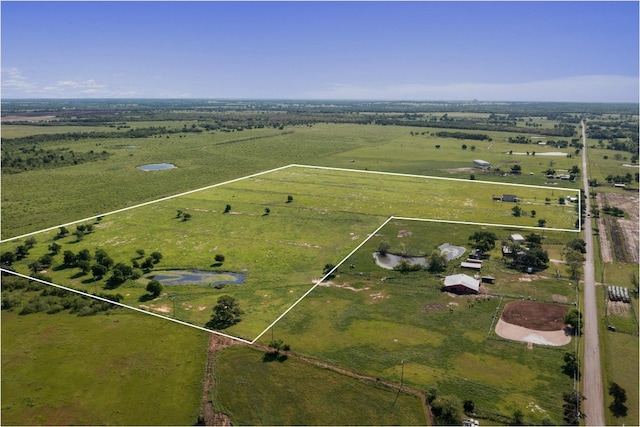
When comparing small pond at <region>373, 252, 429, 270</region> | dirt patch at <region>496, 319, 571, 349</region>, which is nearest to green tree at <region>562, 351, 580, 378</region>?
dirt patch at <region>496, 319, 571, 349</region>

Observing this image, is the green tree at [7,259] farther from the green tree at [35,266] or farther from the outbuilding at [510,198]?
the outbuilding at [510,198]

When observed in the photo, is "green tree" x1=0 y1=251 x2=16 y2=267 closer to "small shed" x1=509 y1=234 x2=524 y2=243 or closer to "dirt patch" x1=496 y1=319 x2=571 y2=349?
"dirt patch" x1=496 y1=319 x2=571 y2=349

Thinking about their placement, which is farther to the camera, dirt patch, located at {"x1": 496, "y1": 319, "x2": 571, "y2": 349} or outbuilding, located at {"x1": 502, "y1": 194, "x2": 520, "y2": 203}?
outbuilding, located at {"x1": 502, "y1": 194, "x2": 520, "y2": 203}

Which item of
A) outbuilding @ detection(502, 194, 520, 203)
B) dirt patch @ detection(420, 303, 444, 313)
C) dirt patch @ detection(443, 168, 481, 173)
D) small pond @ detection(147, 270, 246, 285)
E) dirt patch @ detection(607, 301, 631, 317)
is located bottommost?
dirt patch @ detection(607, 301, 631, 317)

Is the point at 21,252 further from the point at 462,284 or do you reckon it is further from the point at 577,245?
the point at 577,245

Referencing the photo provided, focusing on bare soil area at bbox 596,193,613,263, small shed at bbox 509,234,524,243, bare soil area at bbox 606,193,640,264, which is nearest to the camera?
bare soil area at bbox 596,193,613,263

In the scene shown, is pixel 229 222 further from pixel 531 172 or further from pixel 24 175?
pixel 531 172

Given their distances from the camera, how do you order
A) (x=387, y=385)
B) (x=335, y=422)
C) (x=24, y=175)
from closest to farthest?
(x=335, y=422), (x=387, y=385), (x=24, y=175)

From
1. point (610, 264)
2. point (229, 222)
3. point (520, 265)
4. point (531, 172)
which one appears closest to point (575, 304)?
point (520, 265)
